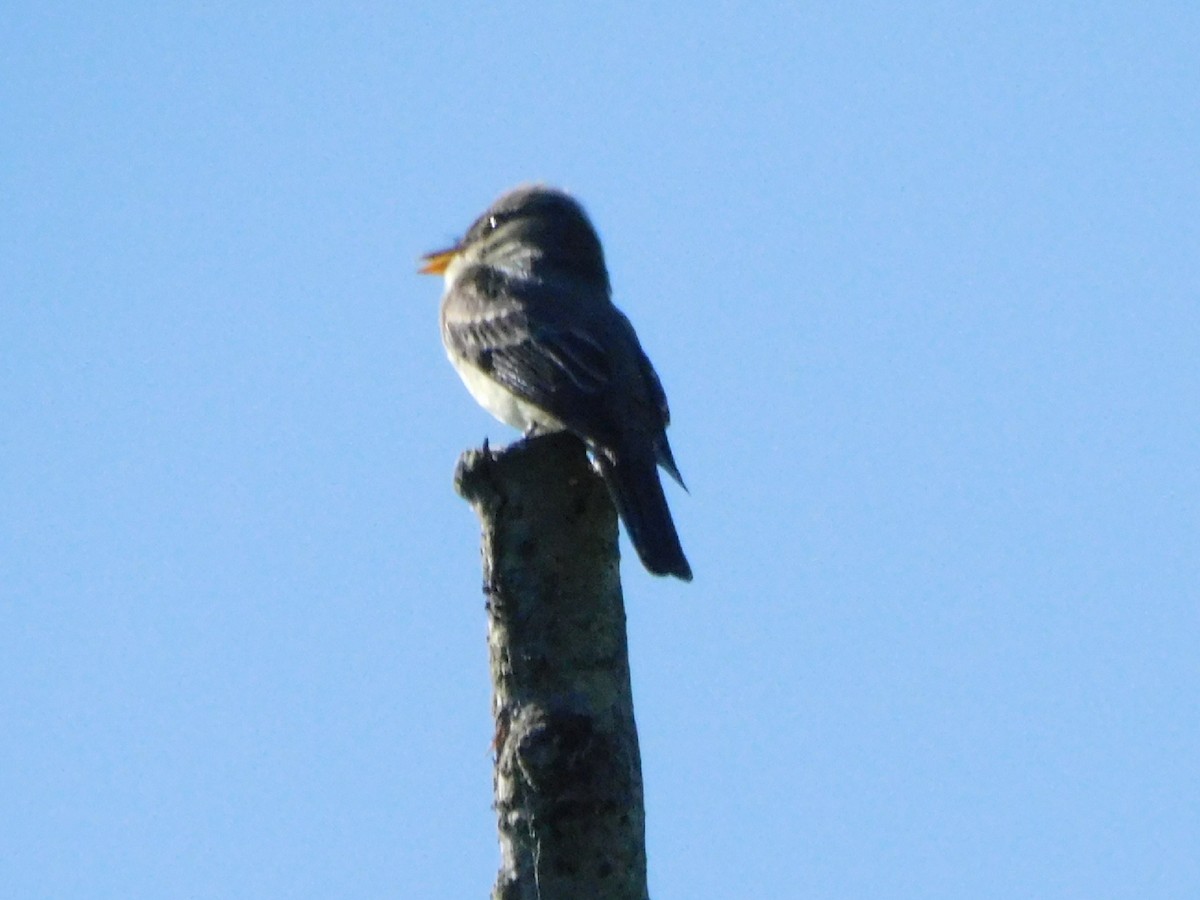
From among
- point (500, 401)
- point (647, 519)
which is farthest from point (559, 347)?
point (647, 519)

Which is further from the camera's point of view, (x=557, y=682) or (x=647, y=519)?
(x=647, y=519)

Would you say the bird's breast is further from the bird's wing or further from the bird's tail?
the bird's tail

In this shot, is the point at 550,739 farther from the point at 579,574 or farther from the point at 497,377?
the point at 497,377

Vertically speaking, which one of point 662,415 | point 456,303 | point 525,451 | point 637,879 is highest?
point 456,303

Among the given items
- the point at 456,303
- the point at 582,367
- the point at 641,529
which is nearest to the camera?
the point at 641,529

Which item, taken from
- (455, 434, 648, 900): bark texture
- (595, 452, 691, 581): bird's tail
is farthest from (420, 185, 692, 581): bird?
(455, 434, 648, 900): bark texture

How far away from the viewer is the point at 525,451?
16.8 feet

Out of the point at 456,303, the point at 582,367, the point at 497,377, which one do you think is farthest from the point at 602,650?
the point at 456,303

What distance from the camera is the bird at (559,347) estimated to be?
22.3ft

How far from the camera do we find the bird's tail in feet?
21.6

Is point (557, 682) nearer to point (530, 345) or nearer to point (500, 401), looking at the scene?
point (530, 345)

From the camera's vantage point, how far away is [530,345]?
27.8ft

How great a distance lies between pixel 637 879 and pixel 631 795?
20cm

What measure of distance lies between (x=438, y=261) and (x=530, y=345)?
238 centimetres
